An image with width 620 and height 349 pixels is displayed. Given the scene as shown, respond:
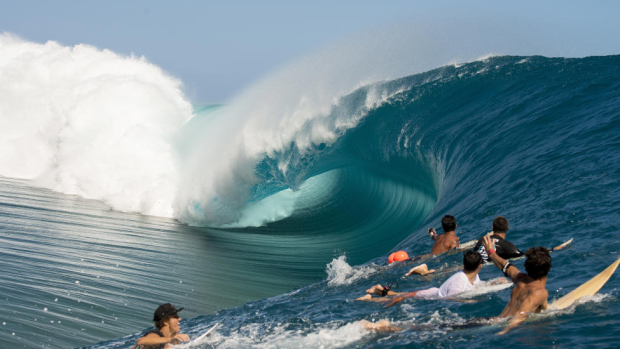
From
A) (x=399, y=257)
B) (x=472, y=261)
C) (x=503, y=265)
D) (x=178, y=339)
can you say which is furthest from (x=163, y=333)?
(x=399, y=257)

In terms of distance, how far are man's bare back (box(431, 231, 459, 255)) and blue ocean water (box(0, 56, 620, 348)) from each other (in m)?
0.19

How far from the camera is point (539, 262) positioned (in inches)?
186

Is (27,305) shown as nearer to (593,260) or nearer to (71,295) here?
(71,295)

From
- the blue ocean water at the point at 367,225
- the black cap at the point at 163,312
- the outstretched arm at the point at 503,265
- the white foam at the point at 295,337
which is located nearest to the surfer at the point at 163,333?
the black cap at the point at 163,312

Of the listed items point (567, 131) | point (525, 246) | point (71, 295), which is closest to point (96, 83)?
point (71, 295)

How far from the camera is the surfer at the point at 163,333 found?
575 centimetres

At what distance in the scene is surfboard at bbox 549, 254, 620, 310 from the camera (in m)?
4.98

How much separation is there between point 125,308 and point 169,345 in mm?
2753

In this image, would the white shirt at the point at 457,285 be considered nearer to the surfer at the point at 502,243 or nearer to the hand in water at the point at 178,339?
the surfer at the point at 502,243

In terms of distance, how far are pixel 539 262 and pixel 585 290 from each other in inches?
28.9

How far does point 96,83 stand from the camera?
84.9 feet

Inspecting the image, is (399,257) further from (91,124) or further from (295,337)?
(91,124)

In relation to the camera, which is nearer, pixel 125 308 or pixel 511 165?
pixel 125 308

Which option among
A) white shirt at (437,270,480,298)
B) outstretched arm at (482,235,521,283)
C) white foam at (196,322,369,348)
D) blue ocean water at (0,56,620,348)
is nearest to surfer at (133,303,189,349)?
blue ocean water at (0,56,620,348)
